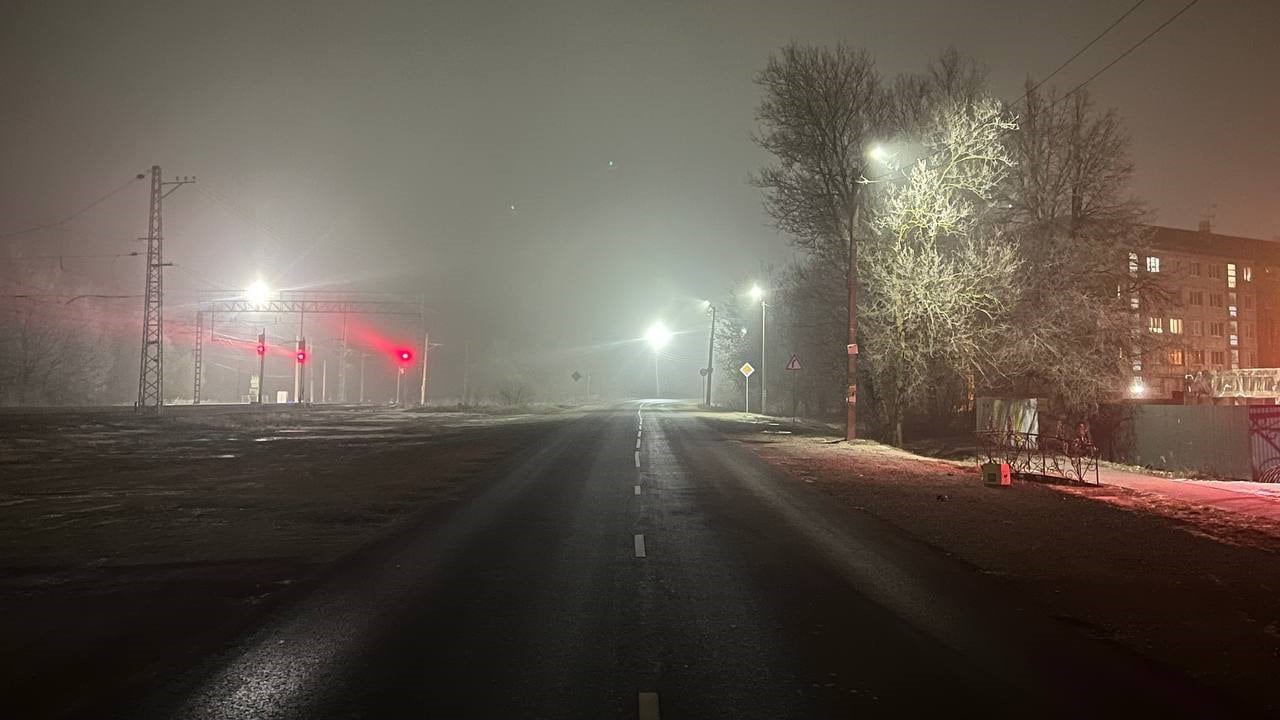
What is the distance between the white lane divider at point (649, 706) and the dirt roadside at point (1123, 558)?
367 centimetres

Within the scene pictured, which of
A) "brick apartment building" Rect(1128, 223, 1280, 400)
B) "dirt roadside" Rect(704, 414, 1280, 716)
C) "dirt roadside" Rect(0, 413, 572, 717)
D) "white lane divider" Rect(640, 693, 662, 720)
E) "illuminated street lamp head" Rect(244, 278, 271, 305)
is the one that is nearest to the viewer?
"white lane divider" Rect(640, 693, 662, 720)

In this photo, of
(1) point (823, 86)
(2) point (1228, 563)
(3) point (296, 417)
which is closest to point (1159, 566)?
(2) point (1228, 563)

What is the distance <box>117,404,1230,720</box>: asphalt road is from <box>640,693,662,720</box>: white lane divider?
0.03 meters

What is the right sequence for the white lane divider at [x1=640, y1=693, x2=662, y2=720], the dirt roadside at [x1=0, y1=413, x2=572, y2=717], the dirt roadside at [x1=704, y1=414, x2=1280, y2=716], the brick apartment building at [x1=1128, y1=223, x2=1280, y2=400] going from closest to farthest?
the white lane divider at [x1=640, y1=693, x2=662, y2=720] < the dirt roadside at [x1=0, y1=413, x2=572, y2=717] < the dirt roadside at [x1=704, y1=414, x2=1280, y2=716] < the brick apartment building at [x1=1128, y1=223, x2=1280, y2=400]

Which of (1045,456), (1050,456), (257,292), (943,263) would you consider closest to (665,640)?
(1045,456)

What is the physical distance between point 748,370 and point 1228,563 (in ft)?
140

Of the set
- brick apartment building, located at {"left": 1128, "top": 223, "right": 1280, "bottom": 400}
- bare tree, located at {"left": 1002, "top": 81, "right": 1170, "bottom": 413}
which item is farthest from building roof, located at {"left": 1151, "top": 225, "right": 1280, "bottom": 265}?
bare tree, located at {"left": 1002, "top": 81, "right": 1170, "bottom": 413}

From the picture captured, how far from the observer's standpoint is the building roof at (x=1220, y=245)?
9581 centimetres

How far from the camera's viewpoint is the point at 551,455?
24.0 meters

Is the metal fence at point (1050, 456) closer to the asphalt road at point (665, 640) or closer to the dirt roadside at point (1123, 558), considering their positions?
the dirt roadside at point (1123, 558)

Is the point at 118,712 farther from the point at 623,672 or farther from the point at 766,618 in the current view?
the point at 766,618

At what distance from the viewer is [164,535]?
11.2 meters

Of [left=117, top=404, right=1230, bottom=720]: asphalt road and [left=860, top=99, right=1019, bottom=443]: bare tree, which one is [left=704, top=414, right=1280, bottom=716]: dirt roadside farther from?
[left=860, top=99, right=1019, bottom=443]: bare tree

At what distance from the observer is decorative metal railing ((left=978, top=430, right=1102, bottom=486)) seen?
19.1m
